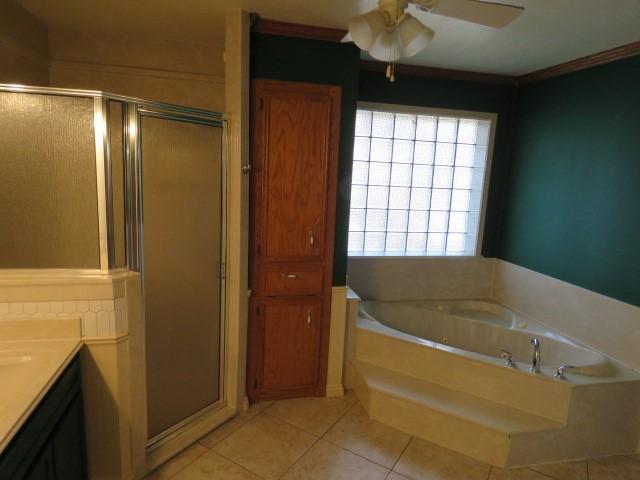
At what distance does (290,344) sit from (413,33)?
194 cm

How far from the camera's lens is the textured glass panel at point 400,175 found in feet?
11.1

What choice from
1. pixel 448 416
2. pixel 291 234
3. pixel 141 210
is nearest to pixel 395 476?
pixel 448 416

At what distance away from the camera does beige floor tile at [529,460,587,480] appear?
2.07 metres

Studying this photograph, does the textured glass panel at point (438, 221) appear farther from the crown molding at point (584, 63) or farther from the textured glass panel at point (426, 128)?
the crown molding at point (584, 63)

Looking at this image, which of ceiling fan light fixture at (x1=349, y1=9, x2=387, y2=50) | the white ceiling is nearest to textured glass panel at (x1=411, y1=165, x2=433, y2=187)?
the white ceiling

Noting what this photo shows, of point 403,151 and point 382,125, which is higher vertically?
point 382,125

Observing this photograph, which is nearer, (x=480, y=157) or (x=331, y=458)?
(x=331, y=458)

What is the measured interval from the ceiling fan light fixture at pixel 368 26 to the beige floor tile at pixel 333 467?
2000 mm

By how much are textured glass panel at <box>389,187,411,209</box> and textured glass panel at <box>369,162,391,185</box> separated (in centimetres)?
12

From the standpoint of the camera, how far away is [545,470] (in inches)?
83.1

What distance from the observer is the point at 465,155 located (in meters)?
3.48

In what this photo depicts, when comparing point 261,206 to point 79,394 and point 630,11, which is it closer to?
point 79,394

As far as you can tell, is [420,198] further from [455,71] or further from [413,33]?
[413,33]

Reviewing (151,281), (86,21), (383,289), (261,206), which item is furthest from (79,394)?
(383,289)
